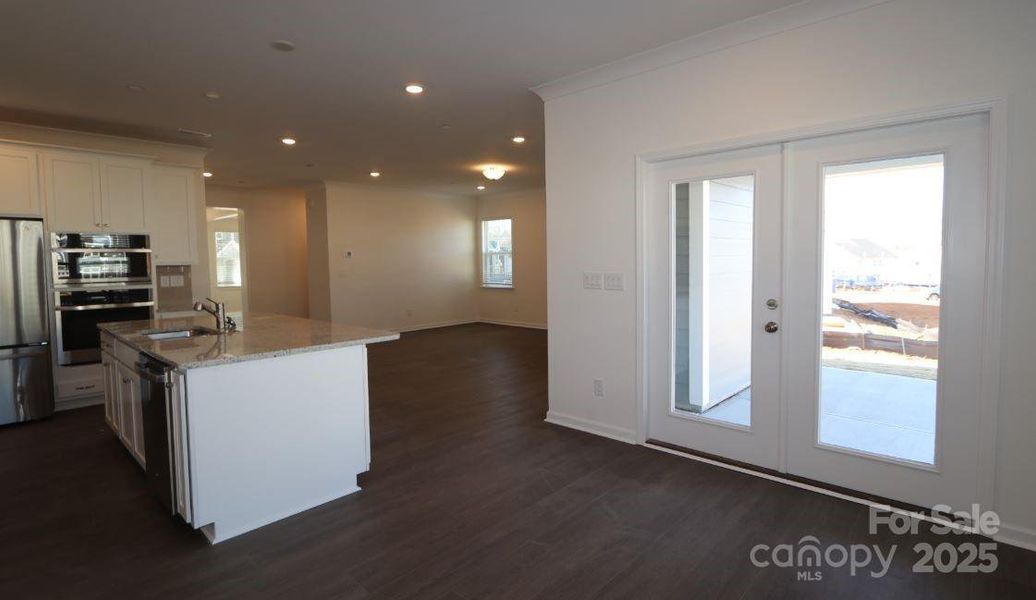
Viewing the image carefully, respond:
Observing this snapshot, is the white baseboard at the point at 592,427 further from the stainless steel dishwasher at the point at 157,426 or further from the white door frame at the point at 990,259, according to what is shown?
the stainless steel dishwasher at the point at 157,426

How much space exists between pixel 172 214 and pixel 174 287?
0.90m

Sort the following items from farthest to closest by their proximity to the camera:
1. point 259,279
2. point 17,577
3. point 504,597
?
point 259,279
point 17,577
point 504,597

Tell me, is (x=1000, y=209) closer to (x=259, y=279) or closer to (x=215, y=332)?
(x=215, y=332)

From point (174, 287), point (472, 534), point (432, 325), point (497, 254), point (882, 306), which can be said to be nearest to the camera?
point (472, 534)

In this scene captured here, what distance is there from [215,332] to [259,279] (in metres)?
6.59

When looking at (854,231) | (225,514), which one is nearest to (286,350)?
(225,514)

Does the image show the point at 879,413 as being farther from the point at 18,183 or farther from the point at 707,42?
the point at 18,183

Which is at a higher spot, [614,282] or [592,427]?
[614,282]

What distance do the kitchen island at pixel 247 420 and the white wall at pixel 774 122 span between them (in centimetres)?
161

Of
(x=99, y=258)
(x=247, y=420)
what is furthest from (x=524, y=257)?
(x=247, y=420)

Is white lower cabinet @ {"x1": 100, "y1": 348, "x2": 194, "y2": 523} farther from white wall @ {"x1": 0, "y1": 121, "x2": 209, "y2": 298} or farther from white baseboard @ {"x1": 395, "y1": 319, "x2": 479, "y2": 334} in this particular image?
white baseboard @ {"x1": 395, "y1": 319, "x2": 479, "y2": 334}

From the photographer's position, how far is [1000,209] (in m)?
2.35

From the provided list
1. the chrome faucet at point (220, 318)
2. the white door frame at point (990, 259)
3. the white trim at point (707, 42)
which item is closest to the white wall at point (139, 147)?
the chrome faucet at point (220, 318)

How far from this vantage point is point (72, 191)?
4.73 metres
